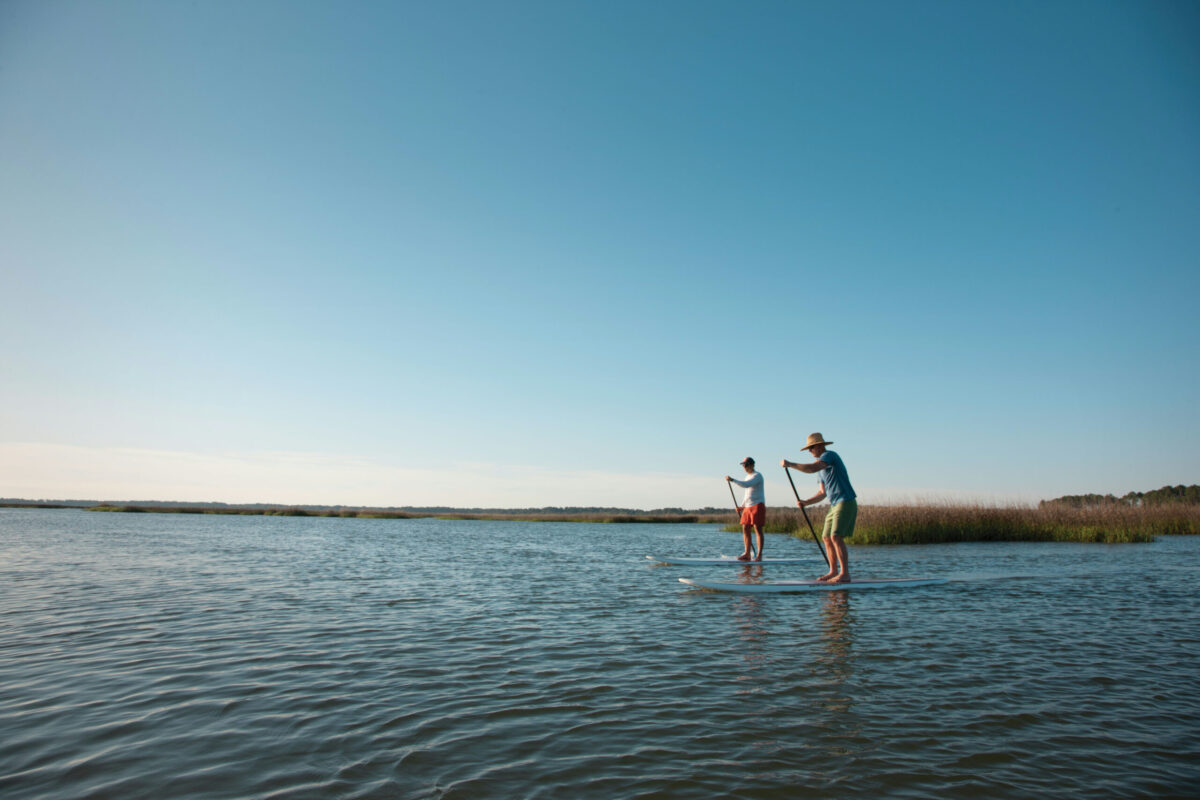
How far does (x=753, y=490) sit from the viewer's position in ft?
54.0

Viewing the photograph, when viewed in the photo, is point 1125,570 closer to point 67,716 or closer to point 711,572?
point 711,572

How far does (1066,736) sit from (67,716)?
323 inches

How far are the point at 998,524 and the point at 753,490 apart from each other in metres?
17.7

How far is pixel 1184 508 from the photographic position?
31250 mm

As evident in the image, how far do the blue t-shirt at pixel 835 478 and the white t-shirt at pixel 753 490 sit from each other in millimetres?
4139

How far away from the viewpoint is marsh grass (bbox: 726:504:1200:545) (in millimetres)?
26328

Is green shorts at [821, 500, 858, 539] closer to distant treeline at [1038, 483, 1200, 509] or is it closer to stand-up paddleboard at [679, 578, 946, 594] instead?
stand-up paddleboard at [679, 578, 946, 594]

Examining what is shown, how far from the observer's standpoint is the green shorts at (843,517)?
11492mm

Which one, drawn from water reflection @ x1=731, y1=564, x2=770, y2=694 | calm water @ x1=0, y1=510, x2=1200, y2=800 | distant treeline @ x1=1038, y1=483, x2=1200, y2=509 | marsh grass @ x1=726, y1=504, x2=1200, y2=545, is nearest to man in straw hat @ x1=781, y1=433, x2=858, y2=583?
calm water @ x1=0, y1=510, x2=1200, y2=800

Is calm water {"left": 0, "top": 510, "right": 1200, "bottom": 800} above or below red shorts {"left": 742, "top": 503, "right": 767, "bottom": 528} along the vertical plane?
below

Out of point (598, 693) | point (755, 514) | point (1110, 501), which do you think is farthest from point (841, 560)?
point (1110, 501)

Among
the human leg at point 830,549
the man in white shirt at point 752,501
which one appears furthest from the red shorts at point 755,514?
the human leg at point 830,549

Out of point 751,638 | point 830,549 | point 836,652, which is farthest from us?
point 830,549

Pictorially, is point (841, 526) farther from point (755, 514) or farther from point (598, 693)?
point (598, 693)
